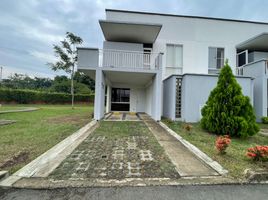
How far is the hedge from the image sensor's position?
25.8 metres

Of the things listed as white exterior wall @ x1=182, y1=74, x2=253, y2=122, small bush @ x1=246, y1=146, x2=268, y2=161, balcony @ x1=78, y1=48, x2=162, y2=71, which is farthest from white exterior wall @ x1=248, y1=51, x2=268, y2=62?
small bush @ x1=246, y1=146, x2=268, y2=161

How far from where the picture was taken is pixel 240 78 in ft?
32.1

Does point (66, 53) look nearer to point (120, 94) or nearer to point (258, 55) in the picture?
point (120, 94)

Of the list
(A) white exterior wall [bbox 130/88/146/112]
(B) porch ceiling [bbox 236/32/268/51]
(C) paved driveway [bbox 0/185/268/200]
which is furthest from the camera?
(A) white exterior wall [bbox 130/88/146/112]

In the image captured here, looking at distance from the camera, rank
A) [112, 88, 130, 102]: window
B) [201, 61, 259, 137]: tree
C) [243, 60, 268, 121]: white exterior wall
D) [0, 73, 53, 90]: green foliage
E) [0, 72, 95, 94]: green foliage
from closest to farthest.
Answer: [201, 61, 259, 137]: tree → [243, 60, 268, 121]: white exterior wall → [112, 88, 130, 102]: window → [0, 72, 95, 94]: green foliage → [0, 73, 53, 90]: green foliage

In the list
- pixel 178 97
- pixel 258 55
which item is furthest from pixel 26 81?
pixel 258 55

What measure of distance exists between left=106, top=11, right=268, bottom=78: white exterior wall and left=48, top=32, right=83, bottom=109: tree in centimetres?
878

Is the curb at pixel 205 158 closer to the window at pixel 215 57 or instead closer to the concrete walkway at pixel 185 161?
the concrete walkway at pixel 185 161

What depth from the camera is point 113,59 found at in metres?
10.2

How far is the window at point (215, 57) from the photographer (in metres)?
13.3

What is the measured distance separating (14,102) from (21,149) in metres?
28.1

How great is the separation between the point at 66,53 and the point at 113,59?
40.9 feet

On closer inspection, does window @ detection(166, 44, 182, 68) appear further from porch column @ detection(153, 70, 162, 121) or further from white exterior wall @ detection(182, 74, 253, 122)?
porch column @ detection(153, 70, 162, 121)

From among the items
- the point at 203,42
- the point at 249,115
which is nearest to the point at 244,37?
the point at 203,42
